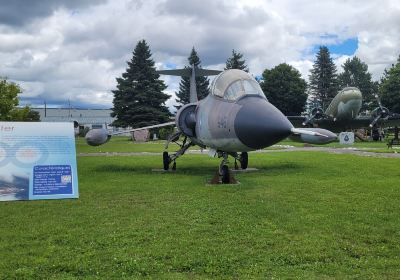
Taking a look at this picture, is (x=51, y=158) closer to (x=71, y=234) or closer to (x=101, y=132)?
(x=71, y=234)

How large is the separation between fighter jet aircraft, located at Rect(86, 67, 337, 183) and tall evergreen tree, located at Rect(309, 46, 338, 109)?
80428 mm

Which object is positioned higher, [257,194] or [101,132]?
[101,132]

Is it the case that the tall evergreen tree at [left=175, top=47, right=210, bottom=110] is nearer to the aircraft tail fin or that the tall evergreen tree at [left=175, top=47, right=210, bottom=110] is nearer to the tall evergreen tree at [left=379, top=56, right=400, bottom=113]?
the tall evergreen tree at [left=379, top=56, right=400, bottom=113]

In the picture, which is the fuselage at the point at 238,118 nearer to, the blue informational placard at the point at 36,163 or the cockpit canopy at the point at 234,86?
the cockpit canopy at the point at 234,86

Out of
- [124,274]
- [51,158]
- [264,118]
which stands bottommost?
[124,274]

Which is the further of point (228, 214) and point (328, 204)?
point (328, 204)

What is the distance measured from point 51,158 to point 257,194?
185 inches

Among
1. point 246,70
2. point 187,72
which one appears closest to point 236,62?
point 246,70

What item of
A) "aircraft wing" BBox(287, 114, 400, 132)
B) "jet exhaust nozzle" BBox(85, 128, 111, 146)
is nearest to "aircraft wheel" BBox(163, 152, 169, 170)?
"jet exhaust nozzle" BBox(85, 128, 111, 146)

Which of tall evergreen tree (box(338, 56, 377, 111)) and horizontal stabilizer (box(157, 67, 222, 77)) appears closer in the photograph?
horizontal stabilizer (box(157, 67, 222, 77))

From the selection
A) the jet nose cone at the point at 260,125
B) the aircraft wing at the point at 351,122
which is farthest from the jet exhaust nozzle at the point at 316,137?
the aircraft wing at the point at 351,122

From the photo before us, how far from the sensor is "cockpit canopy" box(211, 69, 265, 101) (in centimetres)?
1116

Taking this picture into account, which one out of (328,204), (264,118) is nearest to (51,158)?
(264,118)

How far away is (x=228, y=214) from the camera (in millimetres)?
7723
